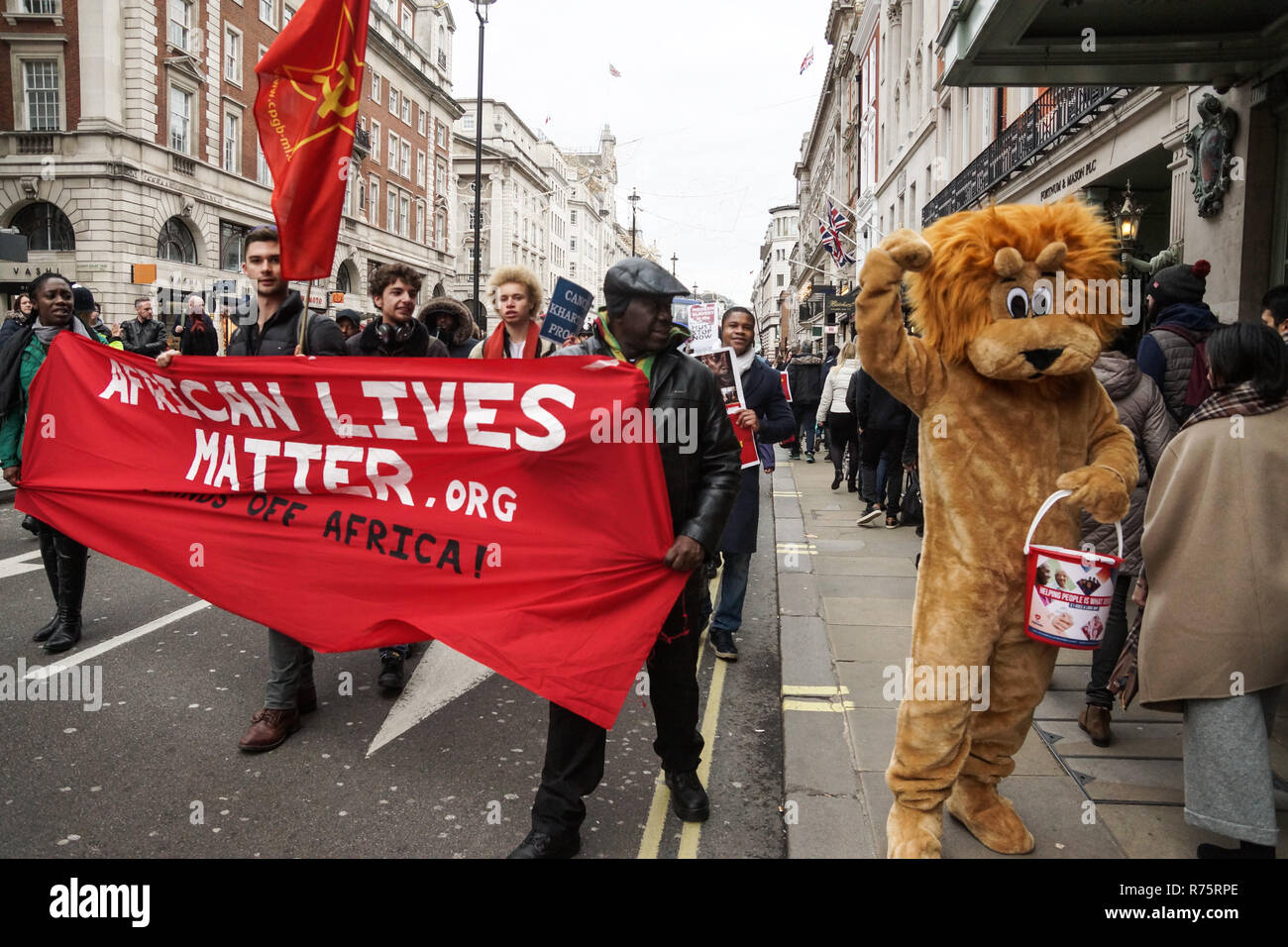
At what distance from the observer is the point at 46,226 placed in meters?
30.3

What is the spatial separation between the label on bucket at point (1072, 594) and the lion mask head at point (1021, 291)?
59 cm

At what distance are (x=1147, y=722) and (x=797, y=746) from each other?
5.69ft

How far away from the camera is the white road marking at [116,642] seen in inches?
191

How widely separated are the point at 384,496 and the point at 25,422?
2.99 m

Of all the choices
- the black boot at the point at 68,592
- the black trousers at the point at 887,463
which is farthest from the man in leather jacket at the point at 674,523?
the black trousers at the point at 887,463

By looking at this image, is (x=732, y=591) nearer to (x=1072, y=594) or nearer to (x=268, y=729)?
(x=268, y=729)

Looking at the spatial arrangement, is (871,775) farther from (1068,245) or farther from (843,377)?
(843,377)

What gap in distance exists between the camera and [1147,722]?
169 inches

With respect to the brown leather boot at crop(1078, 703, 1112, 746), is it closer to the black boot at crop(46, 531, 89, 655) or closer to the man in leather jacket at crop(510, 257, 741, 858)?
the man in leather jacket at crop(510, 257, 741, 858)

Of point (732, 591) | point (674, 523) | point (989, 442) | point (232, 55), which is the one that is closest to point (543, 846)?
point (674, 523)

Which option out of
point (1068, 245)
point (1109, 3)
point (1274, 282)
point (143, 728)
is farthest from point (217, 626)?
point (1274, 282)

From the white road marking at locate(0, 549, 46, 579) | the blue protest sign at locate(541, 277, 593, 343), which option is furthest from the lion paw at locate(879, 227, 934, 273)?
the white road marking at locate(0, 549, 46, 579)

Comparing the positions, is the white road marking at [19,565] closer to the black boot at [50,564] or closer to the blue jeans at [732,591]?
the black boot at [50,564]

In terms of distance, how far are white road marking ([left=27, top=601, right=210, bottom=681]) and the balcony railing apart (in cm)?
943
